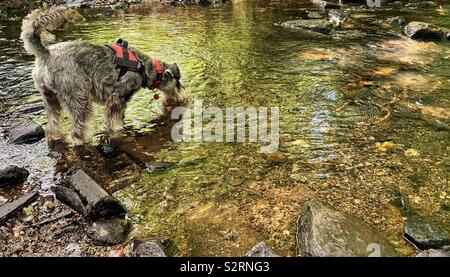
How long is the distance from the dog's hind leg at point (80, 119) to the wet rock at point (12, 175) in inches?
56.0

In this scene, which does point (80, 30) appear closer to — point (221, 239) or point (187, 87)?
point (187, 87)

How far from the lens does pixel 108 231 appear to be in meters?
5.67

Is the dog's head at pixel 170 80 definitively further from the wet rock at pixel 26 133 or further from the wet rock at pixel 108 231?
the wet rock at pixel 108 231

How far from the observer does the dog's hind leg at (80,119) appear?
8.12 meters

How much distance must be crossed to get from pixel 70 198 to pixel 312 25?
1438 centimetres

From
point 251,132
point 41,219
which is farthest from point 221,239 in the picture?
point 251,132

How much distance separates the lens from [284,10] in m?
23.4

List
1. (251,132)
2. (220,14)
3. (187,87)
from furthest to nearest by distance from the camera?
(220,14), (187,87), (251,132)

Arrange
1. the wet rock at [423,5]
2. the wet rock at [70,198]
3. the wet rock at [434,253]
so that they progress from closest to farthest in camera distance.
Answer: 1. the wet rock at [434,253]
2. the wet rock at [70,198]
3. the wet rock at [423,5]

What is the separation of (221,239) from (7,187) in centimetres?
394

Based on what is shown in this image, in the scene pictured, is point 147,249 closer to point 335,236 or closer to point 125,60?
point 335,236

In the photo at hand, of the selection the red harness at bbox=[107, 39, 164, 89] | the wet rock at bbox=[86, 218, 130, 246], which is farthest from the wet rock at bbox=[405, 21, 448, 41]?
the wet rock at bbox=[86, 218, 130, 246]

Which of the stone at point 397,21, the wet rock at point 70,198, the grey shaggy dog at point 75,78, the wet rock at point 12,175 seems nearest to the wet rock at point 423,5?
the stone at point 397,21
